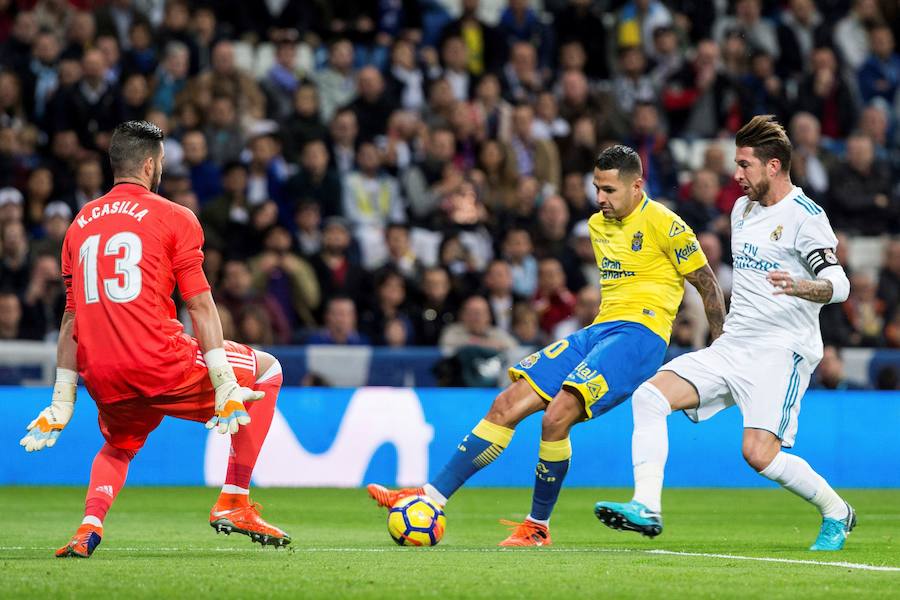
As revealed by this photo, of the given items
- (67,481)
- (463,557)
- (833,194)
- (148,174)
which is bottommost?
(67,481)

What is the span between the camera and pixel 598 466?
15023 millimetres

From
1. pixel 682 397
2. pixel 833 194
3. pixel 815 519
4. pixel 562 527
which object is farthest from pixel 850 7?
pixel 682 397

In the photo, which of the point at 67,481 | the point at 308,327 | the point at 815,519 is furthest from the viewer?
the point at 308,327

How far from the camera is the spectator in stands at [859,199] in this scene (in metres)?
18.8

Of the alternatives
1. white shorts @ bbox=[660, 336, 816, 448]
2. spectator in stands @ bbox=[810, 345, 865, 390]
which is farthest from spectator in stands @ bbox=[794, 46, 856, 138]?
white shorts @ bbox=[660, 336, 816, 448]

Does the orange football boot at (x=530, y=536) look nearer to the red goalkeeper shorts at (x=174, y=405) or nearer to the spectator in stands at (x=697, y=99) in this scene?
the red goalkeeper shorts at (x=174, y=405)

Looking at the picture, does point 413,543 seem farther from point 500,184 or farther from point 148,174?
point 500,184

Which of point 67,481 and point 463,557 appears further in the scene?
point 67,481

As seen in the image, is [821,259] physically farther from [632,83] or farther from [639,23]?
[639,23]

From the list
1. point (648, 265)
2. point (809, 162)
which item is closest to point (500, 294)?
point (809, 162)

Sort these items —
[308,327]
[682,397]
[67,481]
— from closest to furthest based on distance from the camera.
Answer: [682,397] < [67,481] < [308,327]

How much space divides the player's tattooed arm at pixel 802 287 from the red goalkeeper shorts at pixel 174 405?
2.69 metres

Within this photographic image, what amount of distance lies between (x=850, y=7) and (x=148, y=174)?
1552 centimetres

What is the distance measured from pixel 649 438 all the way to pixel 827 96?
42.2ft
